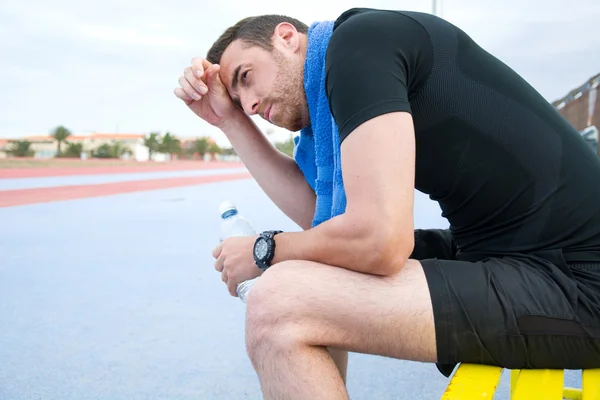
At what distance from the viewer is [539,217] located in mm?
1194

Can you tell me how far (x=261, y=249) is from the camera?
127 cm

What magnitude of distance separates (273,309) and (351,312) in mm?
156

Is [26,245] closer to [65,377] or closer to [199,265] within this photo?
[199,265]

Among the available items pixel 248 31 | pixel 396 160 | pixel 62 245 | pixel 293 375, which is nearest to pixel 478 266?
pixel 396 160

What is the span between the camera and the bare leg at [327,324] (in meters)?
1.05

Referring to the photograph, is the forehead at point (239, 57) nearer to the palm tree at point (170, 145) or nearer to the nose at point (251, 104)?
the nose at point (251, 104)

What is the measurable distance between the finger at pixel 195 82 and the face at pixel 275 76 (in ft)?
0.46

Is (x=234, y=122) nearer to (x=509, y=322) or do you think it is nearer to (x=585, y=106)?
(x=509, y=322)

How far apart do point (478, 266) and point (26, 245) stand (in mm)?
4490

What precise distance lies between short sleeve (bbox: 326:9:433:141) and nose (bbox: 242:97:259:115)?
18.5 inches

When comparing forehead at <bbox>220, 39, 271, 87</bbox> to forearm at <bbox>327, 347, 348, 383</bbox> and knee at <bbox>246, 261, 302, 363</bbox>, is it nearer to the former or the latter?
knee at <bbox>246, 261, 302, 363</bbox>

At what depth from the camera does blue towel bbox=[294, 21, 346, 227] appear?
4.83 feet

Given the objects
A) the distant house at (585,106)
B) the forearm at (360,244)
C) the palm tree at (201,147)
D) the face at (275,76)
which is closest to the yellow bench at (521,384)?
the forearm at (360,244)

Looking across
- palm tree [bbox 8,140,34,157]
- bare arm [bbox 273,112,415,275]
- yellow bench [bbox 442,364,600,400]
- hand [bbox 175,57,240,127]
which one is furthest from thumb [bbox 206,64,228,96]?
palm tree [bbox 8,140,34,157]
